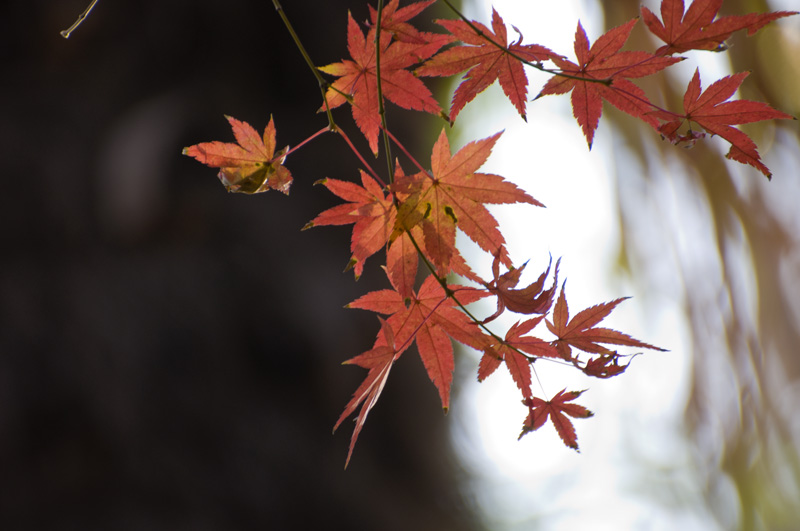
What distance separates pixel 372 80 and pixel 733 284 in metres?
2.89

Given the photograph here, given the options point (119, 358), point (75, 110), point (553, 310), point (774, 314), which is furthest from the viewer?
point (774, 314)

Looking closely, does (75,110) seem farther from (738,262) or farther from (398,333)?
(738,262)

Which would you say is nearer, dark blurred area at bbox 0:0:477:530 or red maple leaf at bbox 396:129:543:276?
red maple leaf at bbox 396:129:543:276

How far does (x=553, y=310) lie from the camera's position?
508 mm

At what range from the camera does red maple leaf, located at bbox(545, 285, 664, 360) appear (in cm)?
49

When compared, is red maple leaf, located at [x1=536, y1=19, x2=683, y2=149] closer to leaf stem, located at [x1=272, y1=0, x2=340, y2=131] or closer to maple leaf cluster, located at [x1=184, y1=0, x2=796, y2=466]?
maple leaf cluster, located at [x1=184, y1=0, x2=796, y2=466]

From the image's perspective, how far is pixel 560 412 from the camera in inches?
19.9

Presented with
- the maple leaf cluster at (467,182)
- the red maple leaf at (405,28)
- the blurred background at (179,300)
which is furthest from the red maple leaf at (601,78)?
the blurred background at (179,300)

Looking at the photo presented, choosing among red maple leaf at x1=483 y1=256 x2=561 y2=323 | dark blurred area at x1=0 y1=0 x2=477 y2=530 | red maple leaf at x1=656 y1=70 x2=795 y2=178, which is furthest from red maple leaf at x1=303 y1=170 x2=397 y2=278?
dark blurred area at x1=0 y1=0 x2=477 y2=530

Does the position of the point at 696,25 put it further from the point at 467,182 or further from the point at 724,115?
the point at 467,182

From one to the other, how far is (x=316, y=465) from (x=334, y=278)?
64cm

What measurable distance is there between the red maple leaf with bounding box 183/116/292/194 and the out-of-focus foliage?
2621mm

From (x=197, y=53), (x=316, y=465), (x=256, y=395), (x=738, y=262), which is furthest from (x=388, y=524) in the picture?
(x=738, y=262)

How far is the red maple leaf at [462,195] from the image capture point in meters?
0.47
